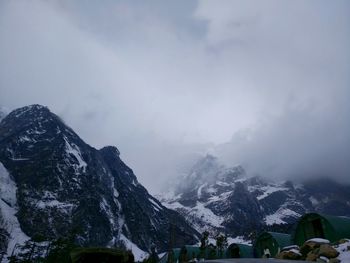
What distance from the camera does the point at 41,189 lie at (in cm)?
17062

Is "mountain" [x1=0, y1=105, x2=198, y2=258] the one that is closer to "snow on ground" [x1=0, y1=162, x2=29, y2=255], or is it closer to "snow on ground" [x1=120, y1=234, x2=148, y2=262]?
"snow on ground" [x1=0, y1=162, x2=29, y2=255]

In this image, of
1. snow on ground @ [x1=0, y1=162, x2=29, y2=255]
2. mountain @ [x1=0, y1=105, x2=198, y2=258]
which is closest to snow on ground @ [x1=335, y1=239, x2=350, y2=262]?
mountain @ [x1=0, y1=105, x2=198, y2=258]

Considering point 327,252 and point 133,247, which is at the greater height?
point 133,247

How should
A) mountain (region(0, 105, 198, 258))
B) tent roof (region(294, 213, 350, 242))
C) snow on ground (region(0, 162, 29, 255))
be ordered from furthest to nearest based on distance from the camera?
1. mountain (region(0, 105, 198, 258))
2. snow on ground (region(0, 162, 29, 255))
3. tent roof (region(294, 213, 350, 242))

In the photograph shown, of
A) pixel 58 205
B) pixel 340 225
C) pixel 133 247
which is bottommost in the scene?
pixel 340 225

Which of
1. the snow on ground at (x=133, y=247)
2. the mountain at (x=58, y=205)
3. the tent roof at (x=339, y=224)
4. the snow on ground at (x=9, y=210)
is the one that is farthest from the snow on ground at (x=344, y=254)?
the snow on ground at (x=133, y=247)

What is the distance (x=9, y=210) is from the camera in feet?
489

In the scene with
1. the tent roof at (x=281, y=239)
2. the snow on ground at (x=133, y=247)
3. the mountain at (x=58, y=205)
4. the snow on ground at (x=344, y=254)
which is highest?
the mountain at (x=58, y=205)

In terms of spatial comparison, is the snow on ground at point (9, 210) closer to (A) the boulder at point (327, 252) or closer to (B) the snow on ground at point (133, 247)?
(B) the snow on ground at point (133, 247)

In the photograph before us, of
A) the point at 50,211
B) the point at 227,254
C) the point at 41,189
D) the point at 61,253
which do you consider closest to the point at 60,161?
the point at 41,189

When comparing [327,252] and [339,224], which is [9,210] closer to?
[339,224]

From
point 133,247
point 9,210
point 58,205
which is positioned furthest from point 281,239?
point 9,210

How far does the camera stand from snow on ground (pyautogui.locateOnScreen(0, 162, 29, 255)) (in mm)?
128175

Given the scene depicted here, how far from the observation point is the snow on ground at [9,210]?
421 ft
